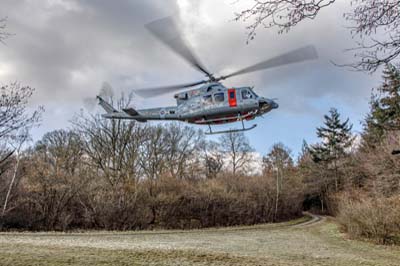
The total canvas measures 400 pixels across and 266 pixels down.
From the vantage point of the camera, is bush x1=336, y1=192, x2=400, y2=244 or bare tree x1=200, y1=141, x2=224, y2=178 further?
bare tree x1=200, y1=141, x2=224, y2=178

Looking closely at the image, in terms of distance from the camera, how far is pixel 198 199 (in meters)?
21.5

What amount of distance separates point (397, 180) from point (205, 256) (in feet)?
45.9

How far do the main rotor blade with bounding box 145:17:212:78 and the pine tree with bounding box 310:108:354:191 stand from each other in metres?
28.2

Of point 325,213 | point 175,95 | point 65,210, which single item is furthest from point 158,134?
point 175,95

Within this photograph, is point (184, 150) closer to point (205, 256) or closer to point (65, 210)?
point (65, 210)

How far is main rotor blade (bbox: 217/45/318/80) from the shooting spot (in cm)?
677

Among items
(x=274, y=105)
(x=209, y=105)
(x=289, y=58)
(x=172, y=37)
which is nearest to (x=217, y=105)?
(x=209, y=105)

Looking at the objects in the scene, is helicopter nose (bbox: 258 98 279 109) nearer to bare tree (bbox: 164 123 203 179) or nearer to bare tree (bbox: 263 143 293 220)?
bare tree (bbox: 263 143 293 220)

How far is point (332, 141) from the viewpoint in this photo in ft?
115

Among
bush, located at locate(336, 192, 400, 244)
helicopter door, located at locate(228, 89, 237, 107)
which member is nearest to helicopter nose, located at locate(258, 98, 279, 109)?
helicopter door, located at locate(228, 89, 237, 107)

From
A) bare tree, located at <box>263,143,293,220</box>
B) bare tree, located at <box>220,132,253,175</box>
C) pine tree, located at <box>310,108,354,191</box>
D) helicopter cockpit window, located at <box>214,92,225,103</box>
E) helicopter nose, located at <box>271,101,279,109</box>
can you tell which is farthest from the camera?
bare tree, located at <box>220,132,253,175</box>

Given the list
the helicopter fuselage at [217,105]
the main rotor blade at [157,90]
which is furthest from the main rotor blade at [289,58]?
the main rotor blade at [157,90]

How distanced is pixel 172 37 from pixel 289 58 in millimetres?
2639

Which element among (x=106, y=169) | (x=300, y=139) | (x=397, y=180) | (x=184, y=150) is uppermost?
(x=300, y=139)
